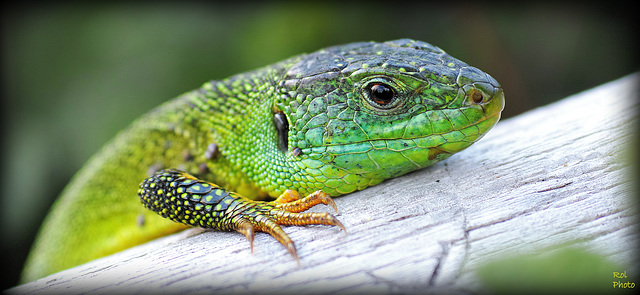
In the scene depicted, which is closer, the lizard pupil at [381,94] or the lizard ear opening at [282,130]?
the lizard pupil at [381,94]

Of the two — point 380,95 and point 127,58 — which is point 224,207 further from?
point 127,58

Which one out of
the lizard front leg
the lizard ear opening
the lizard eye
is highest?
the lizard eye

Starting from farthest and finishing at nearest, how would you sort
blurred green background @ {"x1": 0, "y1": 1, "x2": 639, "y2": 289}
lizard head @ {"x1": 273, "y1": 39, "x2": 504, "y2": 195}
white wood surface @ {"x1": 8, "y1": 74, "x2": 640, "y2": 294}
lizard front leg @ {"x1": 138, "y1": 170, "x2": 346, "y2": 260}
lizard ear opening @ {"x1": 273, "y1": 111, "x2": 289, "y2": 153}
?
blurred green background @ {"x1": 0, "y1": 1, "x2": 639, "y2": 289}
lizard ear opening @ {"x1": 273, "y1": 111, "x2": 289, "y2": 153}
lizard head @ {"x1": 273, "y1": 39, "x2": 504, "y2": 195}
lizard front leg @ {"x1": 138, "y1": 170, "x2": 346, "y2": 260}
white wood surface @ {"x1": 8, "y1": 74, "x2": 640, "y2": 294}

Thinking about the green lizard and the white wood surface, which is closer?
the white wood surface

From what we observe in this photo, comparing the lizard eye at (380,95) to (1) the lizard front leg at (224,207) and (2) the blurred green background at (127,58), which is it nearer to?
(1) the lizard front leg at (224,207)

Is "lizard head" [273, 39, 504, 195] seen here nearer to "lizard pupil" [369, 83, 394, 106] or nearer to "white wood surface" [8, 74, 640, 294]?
"lizard pupil" [369, 83, 394, 106]

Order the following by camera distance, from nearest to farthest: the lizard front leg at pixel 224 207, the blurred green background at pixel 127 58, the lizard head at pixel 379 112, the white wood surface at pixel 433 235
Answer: the white wood surface at pixel 433 235 < the lizard front leg at pixel 224 207 < the lizard head at pixel 379 112 < the blurred green background at pixel 127 58

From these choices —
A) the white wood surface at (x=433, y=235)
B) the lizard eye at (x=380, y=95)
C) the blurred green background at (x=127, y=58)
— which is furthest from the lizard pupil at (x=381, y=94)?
the blurred green background at (x=127, y=58)

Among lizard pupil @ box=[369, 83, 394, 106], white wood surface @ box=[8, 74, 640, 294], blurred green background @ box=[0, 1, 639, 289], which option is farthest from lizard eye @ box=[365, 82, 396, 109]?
blurred green background @ box=[0, 1, 639, 289]
